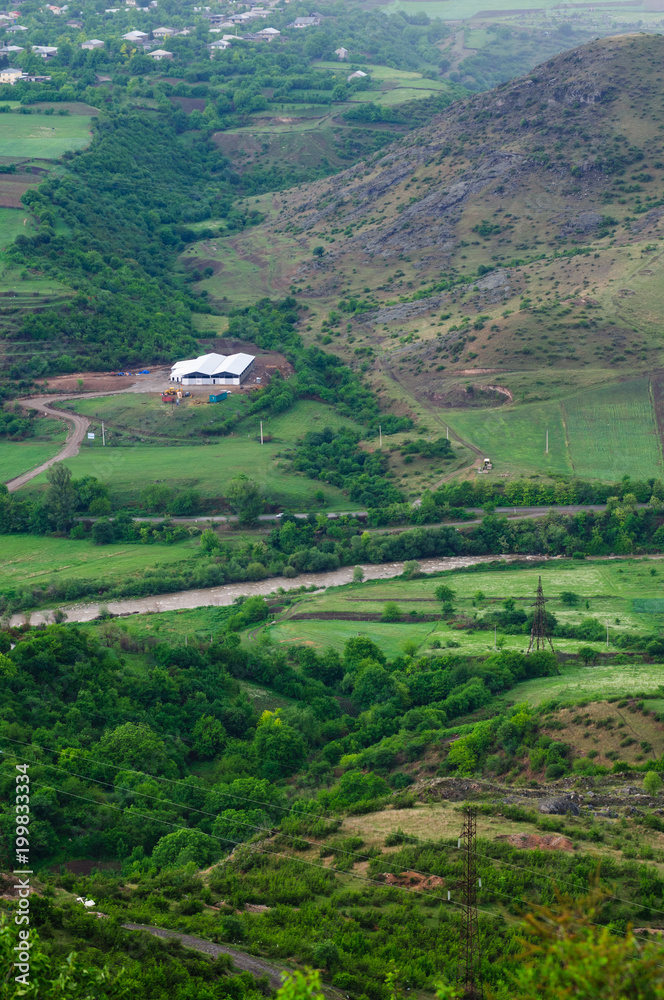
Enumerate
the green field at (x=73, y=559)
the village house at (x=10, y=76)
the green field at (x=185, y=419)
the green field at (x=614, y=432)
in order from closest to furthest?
the green field at (x=73, y=559) < the green field at (x=614, y=432) < the green field at (x=185, y=419) < the village house at (x=10, y=76)

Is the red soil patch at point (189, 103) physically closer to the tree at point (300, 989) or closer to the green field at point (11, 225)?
the green field at point (11, 225)

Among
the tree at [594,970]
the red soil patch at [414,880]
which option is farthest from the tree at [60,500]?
the tree at [594,970]

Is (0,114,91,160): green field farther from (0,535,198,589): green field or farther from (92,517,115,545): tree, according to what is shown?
(0,535,198,589): green field

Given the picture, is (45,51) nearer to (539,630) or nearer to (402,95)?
(402,95)

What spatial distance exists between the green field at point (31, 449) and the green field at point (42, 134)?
51.6 metres

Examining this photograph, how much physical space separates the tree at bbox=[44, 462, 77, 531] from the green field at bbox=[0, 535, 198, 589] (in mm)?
1547

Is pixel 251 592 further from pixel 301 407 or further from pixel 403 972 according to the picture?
pixel 403 972

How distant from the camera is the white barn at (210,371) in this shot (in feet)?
355

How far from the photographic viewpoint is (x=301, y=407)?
10725 centimetres

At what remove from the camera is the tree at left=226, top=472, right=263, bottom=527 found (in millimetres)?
87812

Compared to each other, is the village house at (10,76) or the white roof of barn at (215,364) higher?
the village house at (10,76)

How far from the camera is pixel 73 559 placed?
8275cm

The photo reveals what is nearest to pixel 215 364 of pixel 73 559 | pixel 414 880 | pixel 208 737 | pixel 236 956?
pixel 73 559

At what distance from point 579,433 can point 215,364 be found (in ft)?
120
